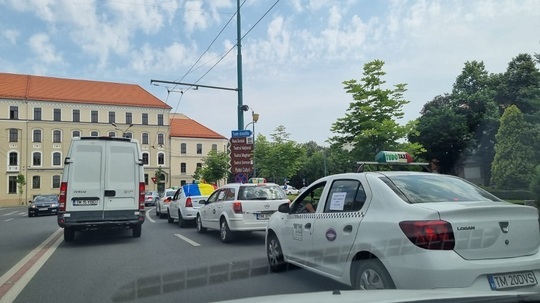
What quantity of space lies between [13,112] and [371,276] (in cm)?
7037

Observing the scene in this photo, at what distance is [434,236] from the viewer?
438 centimetres

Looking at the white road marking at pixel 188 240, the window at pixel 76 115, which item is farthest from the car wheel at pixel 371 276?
the window at pixel 76 115

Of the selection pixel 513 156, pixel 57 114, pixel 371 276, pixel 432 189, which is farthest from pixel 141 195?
pixel 57 114

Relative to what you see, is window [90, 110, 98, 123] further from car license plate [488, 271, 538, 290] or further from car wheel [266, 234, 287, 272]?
car license plate [488, 271, 538, 290]

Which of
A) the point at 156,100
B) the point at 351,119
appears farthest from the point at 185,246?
the point at 156,100

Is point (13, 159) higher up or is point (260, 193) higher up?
point (13, 159)

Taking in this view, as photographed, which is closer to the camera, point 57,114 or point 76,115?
point 57,114

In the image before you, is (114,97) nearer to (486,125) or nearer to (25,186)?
(25,186)

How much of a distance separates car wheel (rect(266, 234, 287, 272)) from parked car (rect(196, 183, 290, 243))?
3.08 metres

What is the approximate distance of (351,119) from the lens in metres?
28.9

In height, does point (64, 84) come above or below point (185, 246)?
above

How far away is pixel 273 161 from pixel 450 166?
19.7 meters

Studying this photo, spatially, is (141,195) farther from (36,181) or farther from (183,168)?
(183,168)

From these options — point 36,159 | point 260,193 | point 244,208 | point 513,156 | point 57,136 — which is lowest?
point 244,208
